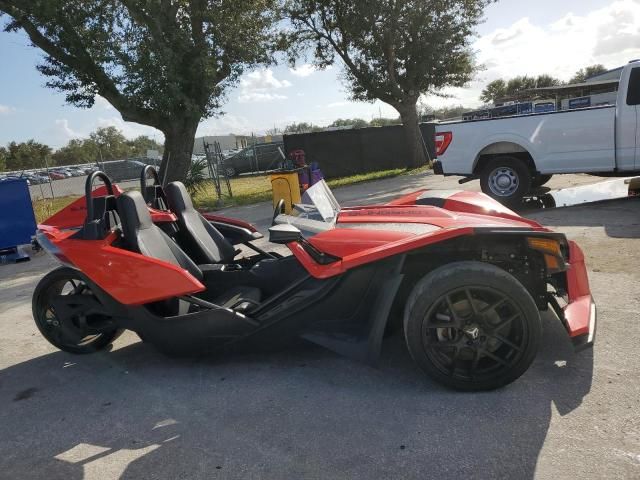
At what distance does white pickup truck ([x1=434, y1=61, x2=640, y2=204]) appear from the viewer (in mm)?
7500

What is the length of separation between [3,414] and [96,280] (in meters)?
1.02

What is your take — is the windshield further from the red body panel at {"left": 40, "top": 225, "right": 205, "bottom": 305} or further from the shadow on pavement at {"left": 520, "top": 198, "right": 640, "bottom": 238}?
the shadow on pavement at {"left": 520, "top": 198, "right": 640, "bottom": 238}

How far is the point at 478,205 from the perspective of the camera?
3.67 meters

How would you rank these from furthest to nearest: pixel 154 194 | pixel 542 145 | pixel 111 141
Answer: pixel 111 141 < pixel 542 145 < pixel 154 194

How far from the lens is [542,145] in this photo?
315 inches

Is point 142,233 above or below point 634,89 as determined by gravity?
below

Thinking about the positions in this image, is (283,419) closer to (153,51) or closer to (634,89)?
(634,89)

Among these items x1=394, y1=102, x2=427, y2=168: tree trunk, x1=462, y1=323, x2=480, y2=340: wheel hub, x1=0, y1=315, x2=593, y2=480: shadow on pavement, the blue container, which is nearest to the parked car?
x1=394, y1=102, x2=427, y2=168: tree trunk

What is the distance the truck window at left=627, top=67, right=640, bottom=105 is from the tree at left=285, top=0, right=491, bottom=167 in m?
9.25

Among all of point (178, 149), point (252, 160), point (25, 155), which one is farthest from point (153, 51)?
point (25, 155)

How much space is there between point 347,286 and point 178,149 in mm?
11807

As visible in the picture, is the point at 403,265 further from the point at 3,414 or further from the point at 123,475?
the point at 3,414

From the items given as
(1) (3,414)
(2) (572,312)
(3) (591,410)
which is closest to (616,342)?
(2) (572,312)

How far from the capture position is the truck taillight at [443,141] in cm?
883
